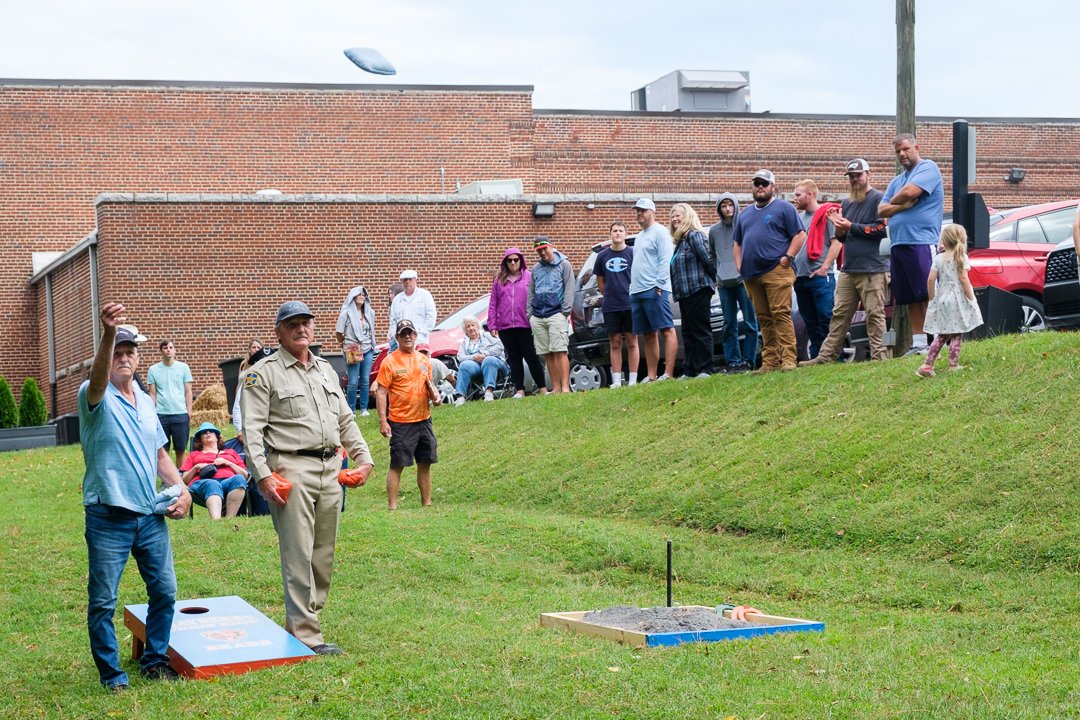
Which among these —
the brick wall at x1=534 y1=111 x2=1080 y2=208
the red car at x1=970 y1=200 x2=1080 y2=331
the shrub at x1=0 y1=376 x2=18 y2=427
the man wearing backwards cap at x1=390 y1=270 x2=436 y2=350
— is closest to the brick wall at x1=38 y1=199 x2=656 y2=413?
the shrub at x1=0 y1=376 x2=18 y2=427

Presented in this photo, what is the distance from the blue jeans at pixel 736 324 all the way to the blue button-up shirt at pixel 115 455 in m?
10.3

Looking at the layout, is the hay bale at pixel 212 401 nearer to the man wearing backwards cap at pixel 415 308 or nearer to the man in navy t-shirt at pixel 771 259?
the man wearing backwards cap at pixel 415 308

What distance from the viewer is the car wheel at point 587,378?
1966 centimetres

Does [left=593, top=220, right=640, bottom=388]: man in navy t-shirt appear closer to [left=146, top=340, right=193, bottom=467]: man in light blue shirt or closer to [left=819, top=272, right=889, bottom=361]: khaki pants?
[left=819, top=272, right=889, bottom=361]: khaki pants

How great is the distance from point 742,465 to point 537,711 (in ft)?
23.0

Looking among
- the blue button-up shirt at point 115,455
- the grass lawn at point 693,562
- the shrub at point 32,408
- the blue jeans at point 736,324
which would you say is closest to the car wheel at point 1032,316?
the grass lawn at point 693,562

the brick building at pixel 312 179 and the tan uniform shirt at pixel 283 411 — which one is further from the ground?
the brick building at pixel 312 179

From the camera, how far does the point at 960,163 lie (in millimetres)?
14375

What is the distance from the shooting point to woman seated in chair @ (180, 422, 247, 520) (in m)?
14.1

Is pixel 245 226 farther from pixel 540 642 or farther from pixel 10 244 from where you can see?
pixel 540 642

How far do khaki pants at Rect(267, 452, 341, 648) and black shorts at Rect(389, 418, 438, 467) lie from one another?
5794mm

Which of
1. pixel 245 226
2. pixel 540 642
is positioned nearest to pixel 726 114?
pixel 245 226

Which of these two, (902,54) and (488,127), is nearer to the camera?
(902,54)

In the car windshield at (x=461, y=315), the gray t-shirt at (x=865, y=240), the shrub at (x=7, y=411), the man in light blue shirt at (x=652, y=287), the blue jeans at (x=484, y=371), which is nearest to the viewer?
the gray t-shirt at (x=865, y=240)
